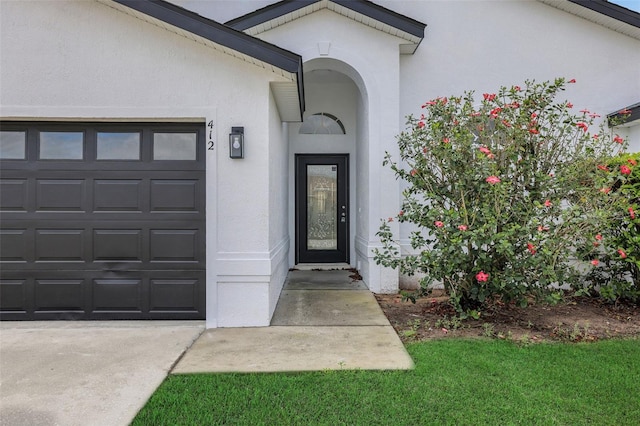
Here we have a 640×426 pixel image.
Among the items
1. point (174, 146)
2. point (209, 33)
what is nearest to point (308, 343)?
point (174, 146)

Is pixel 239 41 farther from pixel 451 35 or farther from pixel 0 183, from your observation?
pixel 451 35

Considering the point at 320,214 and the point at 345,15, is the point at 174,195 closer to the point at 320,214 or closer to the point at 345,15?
the point at 345,15

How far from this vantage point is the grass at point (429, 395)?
9.16ft

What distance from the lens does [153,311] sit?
5.09m

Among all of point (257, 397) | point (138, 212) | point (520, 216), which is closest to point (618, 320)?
point (520, 216)

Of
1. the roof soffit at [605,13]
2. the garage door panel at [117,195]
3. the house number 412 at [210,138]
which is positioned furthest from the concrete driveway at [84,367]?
Result: the roof soffit at [605,13]

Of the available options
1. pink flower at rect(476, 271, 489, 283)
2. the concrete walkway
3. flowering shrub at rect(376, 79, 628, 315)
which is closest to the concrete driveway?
the concrete walkway

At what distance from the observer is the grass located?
2.79 meters

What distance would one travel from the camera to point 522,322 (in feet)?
16.4

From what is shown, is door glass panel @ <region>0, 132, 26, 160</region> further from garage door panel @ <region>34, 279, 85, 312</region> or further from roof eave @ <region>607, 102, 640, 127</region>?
roof eave @ <region>607, 102, 640, 127</region>

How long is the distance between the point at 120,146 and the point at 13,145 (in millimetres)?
1339

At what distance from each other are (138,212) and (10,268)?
5.74ft

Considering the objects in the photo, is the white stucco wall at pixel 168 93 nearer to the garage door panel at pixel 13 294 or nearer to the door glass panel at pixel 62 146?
the door glass panel at pixel 62 146

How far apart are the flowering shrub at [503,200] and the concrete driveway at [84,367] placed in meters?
3.10
